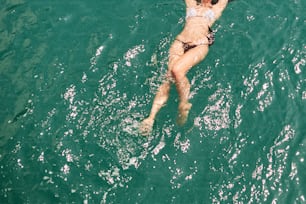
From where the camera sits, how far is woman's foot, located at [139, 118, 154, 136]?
1045cm

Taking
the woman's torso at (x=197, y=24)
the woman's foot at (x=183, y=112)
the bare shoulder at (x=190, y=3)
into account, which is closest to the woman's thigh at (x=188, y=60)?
the woman's torso at (x=197, y=24)

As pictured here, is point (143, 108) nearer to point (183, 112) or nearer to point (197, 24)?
point (183, 112)

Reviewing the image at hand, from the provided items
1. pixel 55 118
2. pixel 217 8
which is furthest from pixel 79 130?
pixel 217 8

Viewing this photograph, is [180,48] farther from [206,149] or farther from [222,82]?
[206,149]

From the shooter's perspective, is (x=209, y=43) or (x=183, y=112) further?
(x=209, y=43)

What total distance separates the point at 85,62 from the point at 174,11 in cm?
375

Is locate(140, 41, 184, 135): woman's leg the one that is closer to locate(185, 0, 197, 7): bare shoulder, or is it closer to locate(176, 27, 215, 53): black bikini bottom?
locate(176, 27, 215, 53): black bikini bottom

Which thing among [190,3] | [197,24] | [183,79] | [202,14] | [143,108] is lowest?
[143,108]

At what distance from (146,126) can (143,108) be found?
69 centimetres

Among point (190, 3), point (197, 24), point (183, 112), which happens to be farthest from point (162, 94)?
point (190, 3)

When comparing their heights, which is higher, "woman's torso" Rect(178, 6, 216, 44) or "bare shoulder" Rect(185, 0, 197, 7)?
"bare shoulder" Rect(185, 0, 197, 7)

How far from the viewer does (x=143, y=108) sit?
1103 cm

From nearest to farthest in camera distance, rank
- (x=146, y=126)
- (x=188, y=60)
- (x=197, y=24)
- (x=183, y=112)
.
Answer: (x=146, y=126)
(x=183, y=112)
(x=188, y=60)
(x=197, y=24)

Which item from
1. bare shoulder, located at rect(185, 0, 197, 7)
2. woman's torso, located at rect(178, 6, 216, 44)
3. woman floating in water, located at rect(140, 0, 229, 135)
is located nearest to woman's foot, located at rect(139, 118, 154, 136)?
woman floating in water, located at rect(140, 0, 229, 135)
